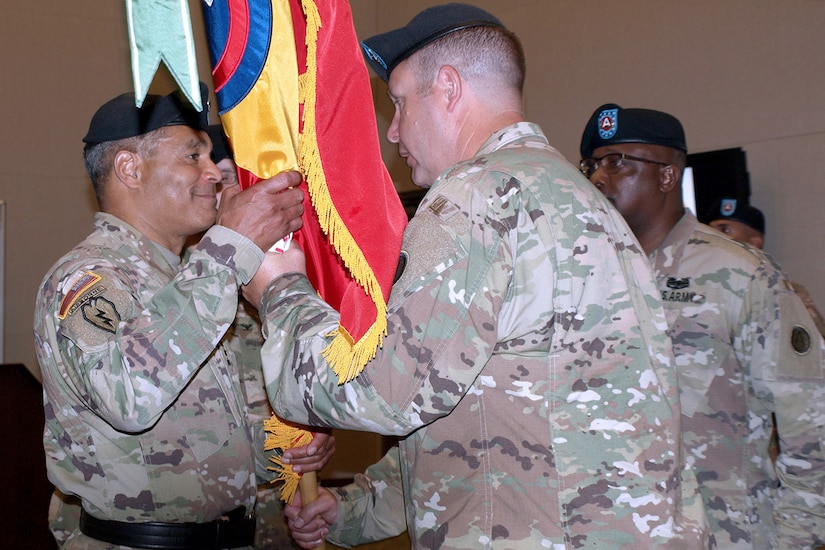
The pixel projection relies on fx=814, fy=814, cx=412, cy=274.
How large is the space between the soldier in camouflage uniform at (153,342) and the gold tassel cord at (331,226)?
24 centimetres

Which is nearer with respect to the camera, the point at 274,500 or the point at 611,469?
the point at 611,469

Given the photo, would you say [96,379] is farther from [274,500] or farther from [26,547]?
[26,547]

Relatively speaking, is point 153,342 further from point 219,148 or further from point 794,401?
point 794,401

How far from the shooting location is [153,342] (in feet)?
5.93

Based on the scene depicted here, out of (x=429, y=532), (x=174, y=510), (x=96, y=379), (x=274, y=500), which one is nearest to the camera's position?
(x=429, y=532)

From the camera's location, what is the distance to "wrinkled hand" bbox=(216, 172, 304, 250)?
181 cm

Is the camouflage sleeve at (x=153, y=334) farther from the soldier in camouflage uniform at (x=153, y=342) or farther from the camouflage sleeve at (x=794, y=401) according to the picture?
the camouflage sleeve at (x=794, y=401)

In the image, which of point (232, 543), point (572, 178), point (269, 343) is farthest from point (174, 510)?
point (572, 178)

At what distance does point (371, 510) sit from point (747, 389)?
1.19m

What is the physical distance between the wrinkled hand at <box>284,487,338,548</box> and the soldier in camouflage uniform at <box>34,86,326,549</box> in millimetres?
152

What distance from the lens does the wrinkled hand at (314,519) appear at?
2125 mm

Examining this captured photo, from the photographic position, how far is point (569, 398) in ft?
4.85

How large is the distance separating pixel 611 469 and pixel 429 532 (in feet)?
1.21

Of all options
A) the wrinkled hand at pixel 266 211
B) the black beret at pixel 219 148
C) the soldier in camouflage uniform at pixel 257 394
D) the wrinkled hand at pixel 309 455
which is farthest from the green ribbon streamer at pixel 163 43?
the black beret at pixel 219 148
